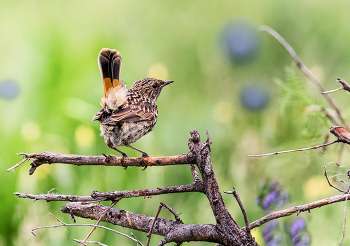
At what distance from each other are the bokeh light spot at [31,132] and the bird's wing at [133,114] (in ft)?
3.81

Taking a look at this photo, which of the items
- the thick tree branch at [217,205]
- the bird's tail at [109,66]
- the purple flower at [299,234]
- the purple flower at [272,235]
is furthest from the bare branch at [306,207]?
the bird's tail at [109,66]

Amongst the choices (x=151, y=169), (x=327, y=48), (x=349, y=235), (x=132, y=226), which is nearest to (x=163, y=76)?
(x=151, y=169)

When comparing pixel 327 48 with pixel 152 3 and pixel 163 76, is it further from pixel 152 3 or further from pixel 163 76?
pixel 152 3

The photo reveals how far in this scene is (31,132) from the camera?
3406mm

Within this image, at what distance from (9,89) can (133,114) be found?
6.43 feet

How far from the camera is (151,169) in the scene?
10.8 feet

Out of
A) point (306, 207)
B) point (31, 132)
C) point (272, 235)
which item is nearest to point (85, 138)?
point (31, 132)

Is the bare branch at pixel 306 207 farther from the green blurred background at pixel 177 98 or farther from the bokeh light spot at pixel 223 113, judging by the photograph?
the bokeh light spot at pixel 223 113

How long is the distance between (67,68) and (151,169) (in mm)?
1492

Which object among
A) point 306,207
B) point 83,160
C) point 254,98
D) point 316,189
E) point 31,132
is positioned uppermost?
point 254,98

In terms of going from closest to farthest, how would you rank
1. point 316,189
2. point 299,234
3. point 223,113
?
1. point 299,234
2. point 316,189
3. point 223,113

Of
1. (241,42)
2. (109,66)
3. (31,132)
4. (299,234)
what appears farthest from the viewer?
(241,42)

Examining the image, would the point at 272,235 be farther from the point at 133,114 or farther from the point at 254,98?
the point at 254,98

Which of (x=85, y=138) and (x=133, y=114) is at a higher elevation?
(x=85, y=138)
